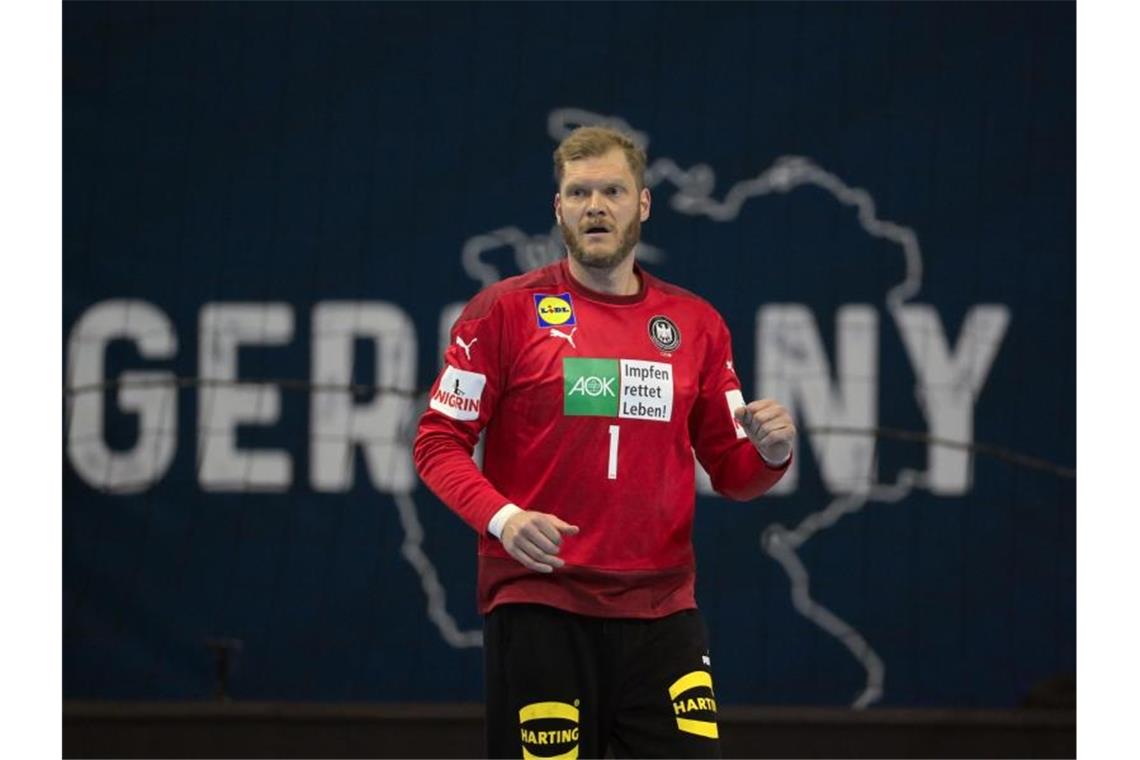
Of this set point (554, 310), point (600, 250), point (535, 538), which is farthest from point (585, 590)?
point (600, 250)

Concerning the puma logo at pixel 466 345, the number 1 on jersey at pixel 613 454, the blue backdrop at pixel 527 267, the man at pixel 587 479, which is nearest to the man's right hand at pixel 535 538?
the man at pixel 587 479

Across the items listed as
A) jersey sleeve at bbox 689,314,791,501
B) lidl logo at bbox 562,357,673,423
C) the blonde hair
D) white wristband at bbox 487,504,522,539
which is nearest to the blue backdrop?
jersey sleeve at bbox 689,314,791,501

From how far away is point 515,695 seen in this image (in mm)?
2885

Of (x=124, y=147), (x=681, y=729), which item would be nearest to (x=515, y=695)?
(x=681, y=729)

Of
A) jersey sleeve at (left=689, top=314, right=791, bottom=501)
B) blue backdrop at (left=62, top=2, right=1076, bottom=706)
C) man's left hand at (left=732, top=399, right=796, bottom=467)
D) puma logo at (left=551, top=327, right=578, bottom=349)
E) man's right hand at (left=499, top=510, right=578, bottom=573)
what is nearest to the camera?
man's right hand at (left=499, top=510, right=578, bottom=573)

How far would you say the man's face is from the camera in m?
2.99

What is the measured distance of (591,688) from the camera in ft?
9.51

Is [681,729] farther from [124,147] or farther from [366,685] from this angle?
[124,147]

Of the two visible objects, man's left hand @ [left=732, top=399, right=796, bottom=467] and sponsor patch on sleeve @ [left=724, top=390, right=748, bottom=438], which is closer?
man's left hand @ [left=732, top=399, right=796, bottom=467]

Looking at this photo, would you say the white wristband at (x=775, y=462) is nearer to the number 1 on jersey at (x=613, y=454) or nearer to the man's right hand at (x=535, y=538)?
the number 1 on jersey at (x=613, y=454)

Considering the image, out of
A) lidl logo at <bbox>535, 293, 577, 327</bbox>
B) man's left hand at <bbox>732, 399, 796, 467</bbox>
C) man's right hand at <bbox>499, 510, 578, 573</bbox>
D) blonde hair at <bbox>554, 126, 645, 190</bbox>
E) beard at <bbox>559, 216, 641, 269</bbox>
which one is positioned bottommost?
man's right hand at <bbox>499, 510, 578, 573</bbox>

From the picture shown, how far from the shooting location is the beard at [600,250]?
299 cm

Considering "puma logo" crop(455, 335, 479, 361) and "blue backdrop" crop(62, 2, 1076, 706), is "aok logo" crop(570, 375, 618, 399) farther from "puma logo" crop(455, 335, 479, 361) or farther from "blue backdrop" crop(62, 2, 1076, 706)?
"blue backdrop" crop(62, 2, 1076, 706)

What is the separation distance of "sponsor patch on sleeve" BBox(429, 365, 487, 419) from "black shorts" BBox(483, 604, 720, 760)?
0.37 meters
